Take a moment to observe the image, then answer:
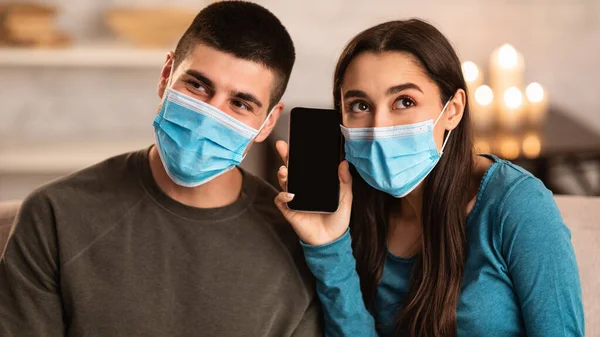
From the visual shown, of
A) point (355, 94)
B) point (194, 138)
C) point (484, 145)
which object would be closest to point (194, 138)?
point (194, 138)

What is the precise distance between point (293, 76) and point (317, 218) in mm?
2357

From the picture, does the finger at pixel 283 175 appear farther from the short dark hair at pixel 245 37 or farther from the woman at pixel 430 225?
the short dark hair at pixel 245 37

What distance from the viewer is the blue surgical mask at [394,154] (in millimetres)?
1586

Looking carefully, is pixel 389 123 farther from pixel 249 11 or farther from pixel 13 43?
pixel 13 43

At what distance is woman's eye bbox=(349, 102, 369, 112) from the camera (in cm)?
160

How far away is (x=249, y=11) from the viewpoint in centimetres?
170

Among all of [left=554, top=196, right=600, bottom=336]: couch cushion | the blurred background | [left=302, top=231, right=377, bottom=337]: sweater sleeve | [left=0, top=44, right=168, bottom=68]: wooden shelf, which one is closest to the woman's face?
[left=302, top=231, right=377, bottom=337]: sweater sleeve

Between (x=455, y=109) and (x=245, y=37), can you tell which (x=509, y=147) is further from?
(x=245, y=37)

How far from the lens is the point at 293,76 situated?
3922 millimetres

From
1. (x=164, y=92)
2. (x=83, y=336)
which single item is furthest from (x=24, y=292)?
(x=164, y=92)

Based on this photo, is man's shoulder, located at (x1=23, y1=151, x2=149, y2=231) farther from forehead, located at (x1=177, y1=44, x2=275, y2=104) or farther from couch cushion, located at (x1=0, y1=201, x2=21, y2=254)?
forehead, located at (x1=177, y1=44, x2=275, y2=104)

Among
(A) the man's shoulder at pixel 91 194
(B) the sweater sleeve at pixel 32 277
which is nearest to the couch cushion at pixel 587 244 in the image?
(A) the man's shoulder at pixel 91 194

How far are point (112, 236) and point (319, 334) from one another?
0.46 m

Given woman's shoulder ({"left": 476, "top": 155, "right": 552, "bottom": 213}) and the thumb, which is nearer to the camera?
woman's shoulder ({"left": 476, "top": 155, "right": 552, "bottom": 213})
